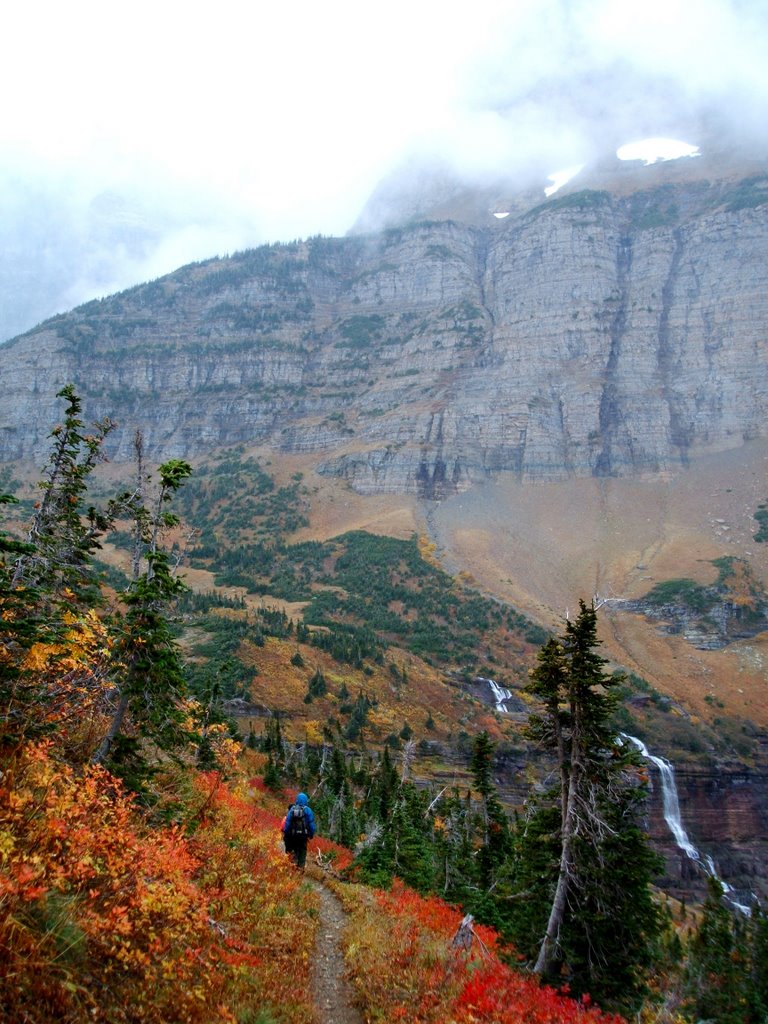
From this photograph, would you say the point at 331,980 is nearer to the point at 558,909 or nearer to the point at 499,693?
the point at 558,909

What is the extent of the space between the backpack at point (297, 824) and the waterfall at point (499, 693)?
248 feet

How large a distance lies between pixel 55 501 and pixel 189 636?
63459 millimetres

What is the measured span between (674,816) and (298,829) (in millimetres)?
73824

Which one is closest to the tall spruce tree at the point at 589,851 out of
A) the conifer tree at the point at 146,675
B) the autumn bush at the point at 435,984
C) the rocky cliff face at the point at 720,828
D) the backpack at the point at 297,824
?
the autumn bush at the point at 435,984

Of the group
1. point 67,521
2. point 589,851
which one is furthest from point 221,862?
point 67,521

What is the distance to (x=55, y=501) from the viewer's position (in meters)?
17.8

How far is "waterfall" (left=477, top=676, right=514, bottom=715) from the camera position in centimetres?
8572

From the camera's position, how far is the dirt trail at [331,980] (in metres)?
7.82

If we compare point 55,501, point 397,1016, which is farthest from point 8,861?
point 55,501

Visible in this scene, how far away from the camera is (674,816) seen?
70.9 metres

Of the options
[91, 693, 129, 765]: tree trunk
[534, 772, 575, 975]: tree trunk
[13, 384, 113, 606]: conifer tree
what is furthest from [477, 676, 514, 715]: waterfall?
[91, 693, 129, 765]: tree trunk

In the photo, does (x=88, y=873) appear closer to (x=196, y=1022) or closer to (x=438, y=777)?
(x=196, y=1022)

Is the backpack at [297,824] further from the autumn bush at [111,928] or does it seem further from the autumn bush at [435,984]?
the autumn bush at [111,928]

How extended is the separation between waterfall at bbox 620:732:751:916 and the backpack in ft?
193
